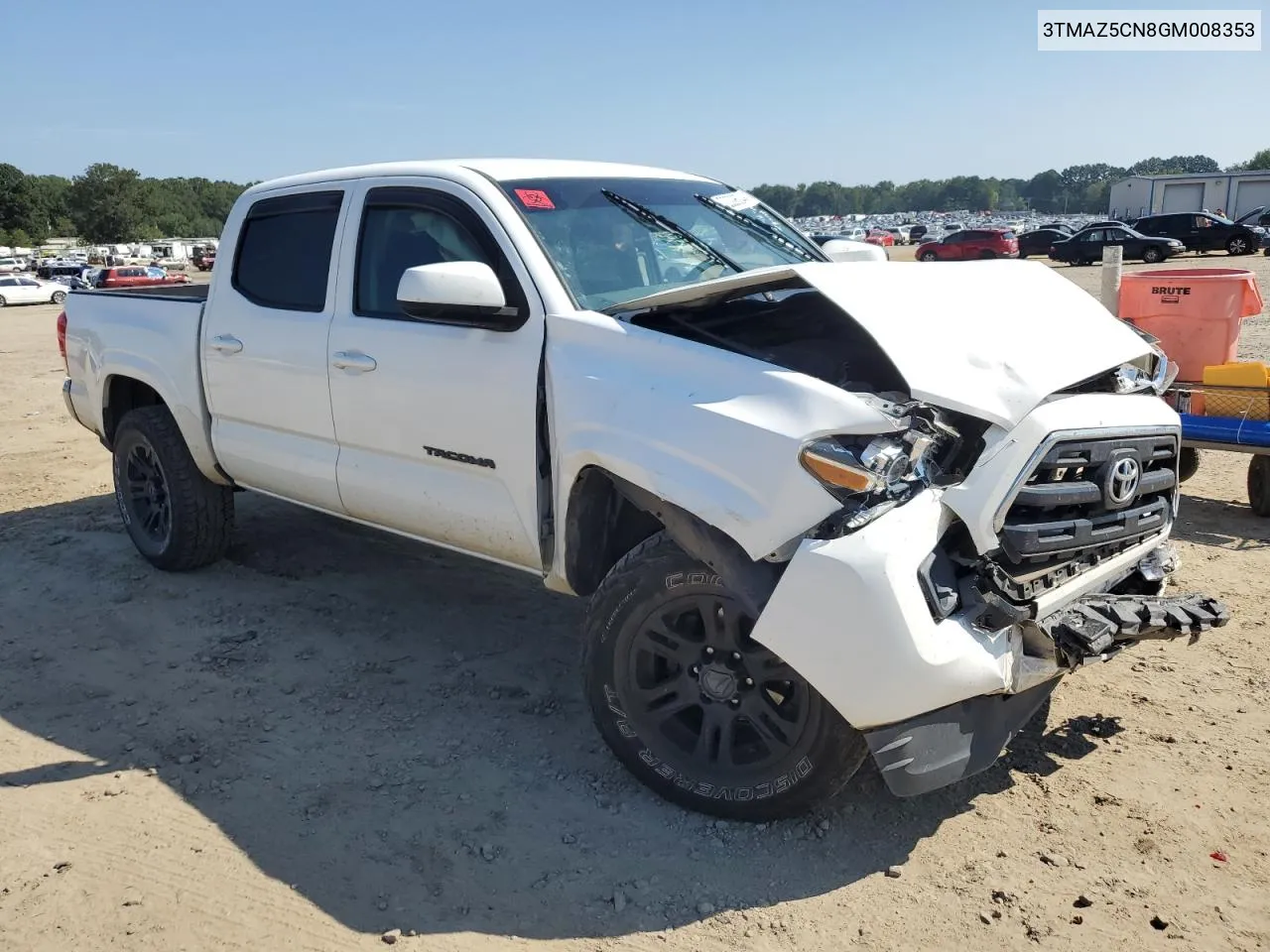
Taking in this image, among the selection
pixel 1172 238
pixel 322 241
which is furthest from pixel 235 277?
pixel 1172 238

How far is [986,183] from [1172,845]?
19287 cm

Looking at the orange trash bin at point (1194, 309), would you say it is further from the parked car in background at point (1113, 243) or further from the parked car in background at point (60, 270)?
the parked car in background at point (60, 270)

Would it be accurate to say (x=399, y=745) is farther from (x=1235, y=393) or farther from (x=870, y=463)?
(x=1235, y=393)

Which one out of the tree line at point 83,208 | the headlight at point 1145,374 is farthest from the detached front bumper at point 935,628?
the tree line at point 83,208

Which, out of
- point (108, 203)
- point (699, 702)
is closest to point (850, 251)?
point (699, 702)

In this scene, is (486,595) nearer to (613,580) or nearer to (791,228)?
(613,580)

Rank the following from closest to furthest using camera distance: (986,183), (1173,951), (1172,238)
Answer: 1. (1173,951)
2. (1172,238)
3. (986,183)

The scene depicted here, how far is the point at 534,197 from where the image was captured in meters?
3.91

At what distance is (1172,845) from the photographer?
3.08 metres

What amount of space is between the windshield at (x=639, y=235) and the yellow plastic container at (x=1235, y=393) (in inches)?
118

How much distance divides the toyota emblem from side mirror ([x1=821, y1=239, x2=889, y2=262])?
2.04 meters

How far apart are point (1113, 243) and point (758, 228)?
3388 cm

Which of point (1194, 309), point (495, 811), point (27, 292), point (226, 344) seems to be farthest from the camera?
point (27, 292)

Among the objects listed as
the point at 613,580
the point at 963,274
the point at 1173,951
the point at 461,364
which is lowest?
the point at 1173,951
